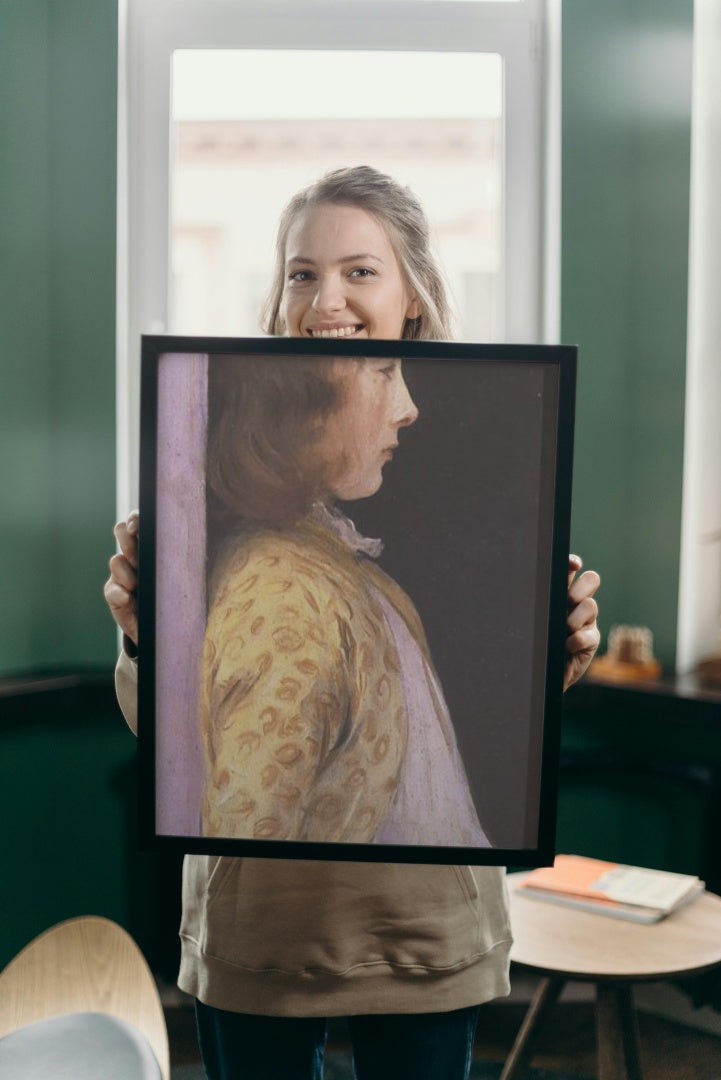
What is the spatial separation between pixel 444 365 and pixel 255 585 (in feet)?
0.85

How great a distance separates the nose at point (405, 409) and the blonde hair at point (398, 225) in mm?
256

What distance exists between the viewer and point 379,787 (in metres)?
0.96

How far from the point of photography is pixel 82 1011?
0.84m

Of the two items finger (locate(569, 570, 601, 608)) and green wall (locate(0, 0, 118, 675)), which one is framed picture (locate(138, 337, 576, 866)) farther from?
green wall (locate(0, 0, 118, 675))

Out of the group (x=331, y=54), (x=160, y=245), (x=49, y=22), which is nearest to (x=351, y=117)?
(x=331, y=54)

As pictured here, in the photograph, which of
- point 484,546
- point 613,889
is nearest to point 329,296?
point 484,546

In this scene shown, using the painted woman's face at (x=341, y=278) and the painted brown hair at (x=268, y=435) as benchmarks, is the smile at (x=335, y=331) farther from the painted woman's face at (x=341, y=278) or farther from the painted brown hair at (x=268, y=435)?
the painted brown hair at (x=268, y=435)

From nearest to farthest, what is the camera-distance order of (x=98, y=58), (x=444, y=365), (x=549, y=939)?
1. (x=444, y=365)
2. (x=549, y=939)
3. (x=98, y=58)

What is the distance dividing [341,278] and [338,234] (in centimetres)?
5

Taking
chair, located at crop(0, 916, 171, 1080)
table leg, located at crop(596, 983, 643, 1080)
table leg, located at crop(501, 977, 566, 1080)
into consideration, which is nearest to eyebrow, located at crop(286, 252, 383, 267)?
chair, located at crop(0, 916, 171, 1080)

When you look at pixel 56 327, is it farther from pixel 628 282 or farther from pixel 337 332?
pixel 337 332

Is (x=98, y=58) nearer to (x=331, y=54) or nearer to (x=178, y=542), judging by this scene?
(x=331, y=54)

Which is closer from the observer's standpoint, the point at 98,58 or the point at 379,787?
the point at 379,787

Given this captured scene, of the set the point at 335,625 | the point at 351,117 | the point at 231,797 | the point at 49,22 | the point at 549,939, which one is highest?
the point at 49,22
